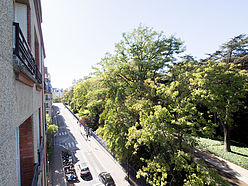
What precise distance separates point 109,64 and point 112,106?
5006 mm

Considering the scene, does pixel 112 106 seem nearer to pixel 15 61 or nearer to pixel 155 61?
pixel 155 61

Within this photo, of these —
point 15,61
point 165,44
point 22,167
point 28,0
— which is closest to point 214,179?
point 22,167

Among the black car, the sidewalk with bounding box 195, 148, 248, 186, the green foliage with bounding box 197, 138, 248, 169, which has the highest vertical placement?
the green foliage with bounding box 197, 138, 248, 169

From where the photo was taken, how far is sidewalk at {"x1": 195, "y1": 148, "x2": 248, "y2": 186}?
1294cm

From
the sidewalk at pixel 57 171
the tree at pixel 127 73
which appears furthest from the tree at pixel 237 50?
the sidewalk at pixel 57 171

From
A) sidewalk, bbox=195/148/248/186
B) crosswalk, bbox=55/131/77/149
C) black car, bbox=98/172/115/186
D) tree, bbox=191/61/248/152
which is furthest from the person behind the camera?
crosswalk, bbox=55/131/77/149

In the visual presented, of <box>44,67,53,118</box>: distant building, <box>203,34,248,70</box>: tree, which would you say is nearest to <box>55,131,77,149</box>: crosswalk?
<box>44,67,53,118</box>: distant building

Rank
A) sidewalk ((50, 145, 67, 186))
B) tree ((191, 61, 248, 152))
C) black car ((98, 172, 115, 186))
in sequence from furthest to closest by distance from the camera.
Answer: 1. sidewalk ((50, 145, 67, 186))
2. black car ((98, 172, 115, 186))
3. tree ((191, 61, 248, 152))

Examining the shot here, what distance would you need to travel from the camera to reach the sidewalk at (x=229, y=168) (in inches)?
509

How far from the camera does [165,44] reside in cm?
1550

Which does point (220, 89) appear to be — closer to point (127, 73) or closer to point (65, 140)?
point (127, 73)

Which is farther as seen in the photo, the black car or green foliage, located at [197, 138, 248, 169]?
green foliage, located at [197, 138, 248, 169]

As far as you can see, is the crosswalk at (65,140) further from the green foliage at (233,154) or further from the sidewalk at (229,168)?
the green foliage at (233,154)

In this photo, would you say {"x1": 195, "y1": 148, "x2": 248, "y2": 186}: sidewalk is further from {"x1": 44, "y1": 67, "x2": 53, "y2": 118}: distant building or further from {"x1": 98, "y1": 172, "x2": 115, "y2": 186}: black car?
{"x1": 44, "y1": 67, "x2": 53, "y2": 118}: distant building
